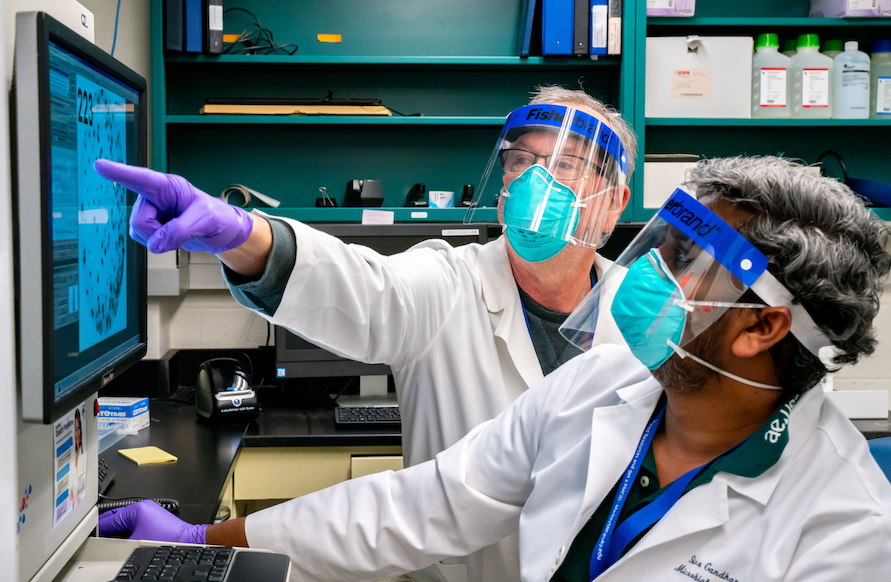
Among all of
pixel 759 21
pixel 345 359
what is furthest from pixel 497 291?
pixel 759 21

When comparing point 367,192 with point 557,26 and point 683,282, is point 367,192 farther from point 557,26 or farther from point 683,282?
point 683,282

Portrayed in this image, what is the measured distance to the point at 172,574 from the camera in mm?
803

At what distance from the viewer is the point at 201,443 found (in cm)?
187

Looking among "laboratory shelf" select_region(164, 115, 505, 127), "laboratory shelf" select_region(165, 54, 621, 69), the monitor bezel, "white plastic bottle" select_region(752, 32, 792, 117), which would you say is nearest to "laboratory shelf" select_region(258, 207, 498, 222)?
"laboratory shelf" select_region(164, 115, 505, 127)

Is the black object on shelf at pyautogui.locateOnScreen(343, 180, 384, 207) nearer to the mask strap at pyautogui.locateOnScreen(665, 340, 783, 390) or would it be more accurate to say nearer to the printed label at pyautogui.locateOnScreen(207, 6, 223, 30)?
the printed label at pyautogui.locateOnScreen(207, 6, 223, 30)

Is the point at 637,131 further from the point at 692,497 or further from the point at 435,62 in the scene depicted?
the point at 692,497

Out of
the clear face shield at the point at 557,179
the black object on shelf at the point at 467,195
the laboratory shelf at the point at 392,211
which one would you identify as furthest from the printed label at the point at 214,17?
the clear face shield at the point at 557,179

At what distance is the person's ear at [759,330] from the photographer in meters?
0.87

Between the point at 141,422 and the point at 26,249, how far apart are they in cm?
152

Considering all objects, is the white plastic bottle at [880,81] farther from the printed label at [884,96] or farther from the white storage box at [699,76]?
the white storage box at [699,76]

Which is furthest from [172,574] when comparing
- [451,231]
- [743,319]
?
[451,231]

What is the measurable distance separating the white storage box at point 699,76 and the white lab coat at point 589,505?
5.23 ft

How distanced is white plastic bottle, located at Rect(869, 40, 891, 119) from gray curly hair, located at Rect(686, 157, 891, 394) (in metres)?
1.94

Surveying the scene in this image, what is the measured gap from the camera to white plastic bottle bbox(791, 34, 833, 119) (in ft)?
7.89
